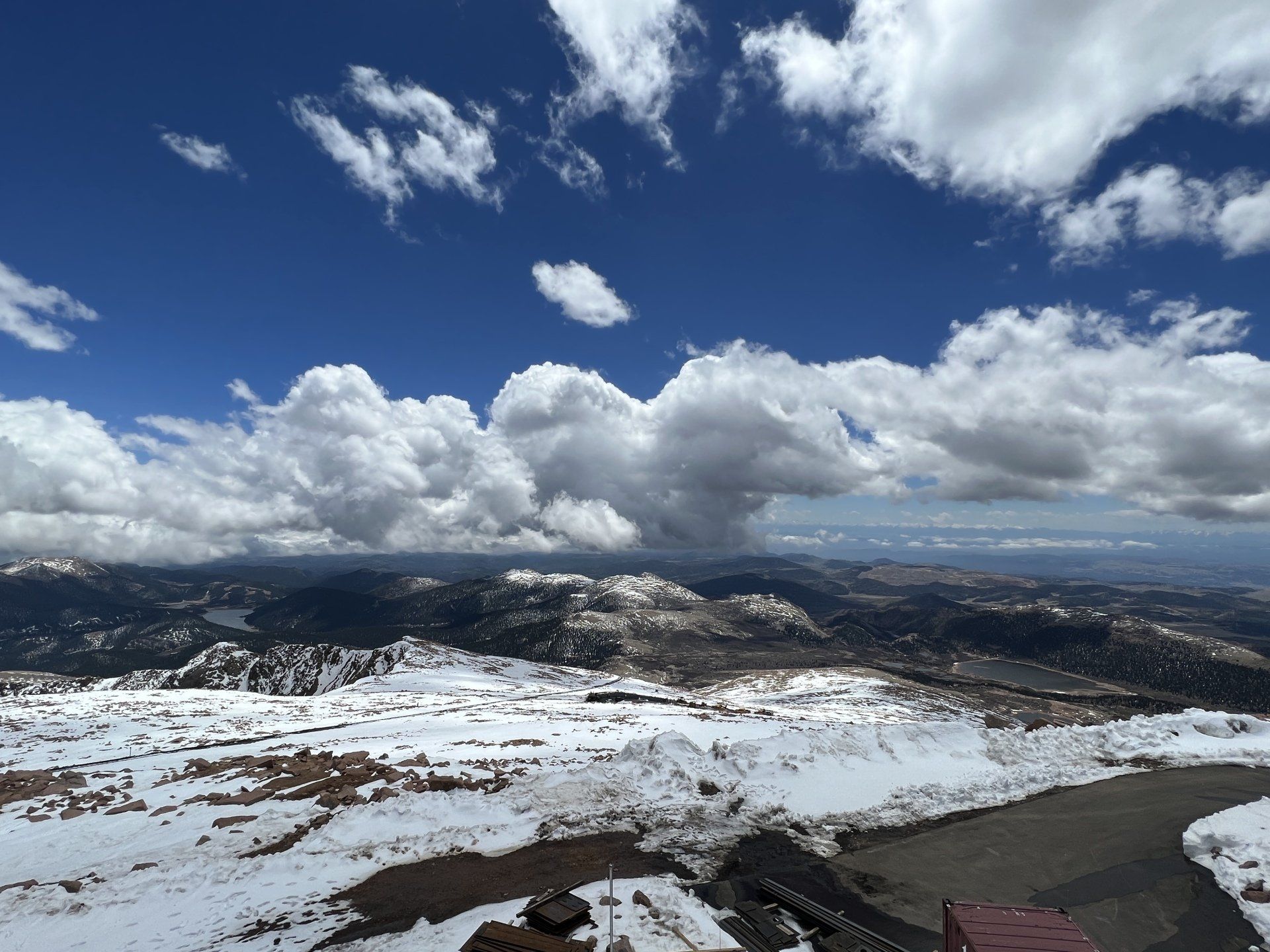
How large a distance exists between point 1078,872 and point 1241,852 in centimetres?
546

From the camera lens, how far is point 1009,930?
1059cm

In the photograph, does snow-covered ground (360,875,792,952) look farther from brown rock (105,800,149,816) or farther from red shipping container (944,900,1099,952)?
brown rock (105,800,149,816)

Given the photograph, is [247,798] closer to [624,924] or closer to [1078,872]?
[624,924]

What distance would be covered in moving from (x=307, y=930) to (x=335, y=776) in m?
12.9

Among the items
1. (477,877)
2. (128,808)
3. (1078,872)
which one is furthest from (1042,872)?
(128,808)

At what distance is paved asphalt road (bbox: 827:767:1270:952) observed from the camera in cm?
1392

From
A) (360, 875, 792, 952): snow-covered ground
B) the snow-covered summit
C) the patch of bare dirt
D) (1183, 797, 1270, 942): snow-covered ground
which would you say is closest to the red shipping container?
(360, 875, 792, 952): snow-covered ground

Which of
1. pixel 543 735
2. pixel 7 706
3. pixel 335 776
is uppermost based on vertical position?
pixel 335 776

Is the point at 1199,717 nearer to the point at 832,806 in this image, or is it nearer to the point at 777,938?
the point at 832,806

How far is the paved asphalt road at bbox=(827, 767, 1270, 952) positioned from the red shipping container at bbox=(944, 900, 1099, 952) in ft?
9.34

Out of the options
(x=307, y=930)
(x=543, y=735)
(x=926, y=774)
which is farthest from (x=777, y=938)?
(x=543, y=735)

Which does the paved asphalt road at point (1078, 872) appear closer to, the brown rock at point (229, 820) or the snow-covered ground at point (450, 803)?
the snow-covered ground at point (450, 803)

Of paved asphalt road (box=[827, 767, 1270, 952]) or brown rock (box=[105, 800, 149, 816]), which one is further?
brown rock (box=[105, 800, 149, 816])

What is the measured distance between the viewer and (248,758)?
30156 mm
